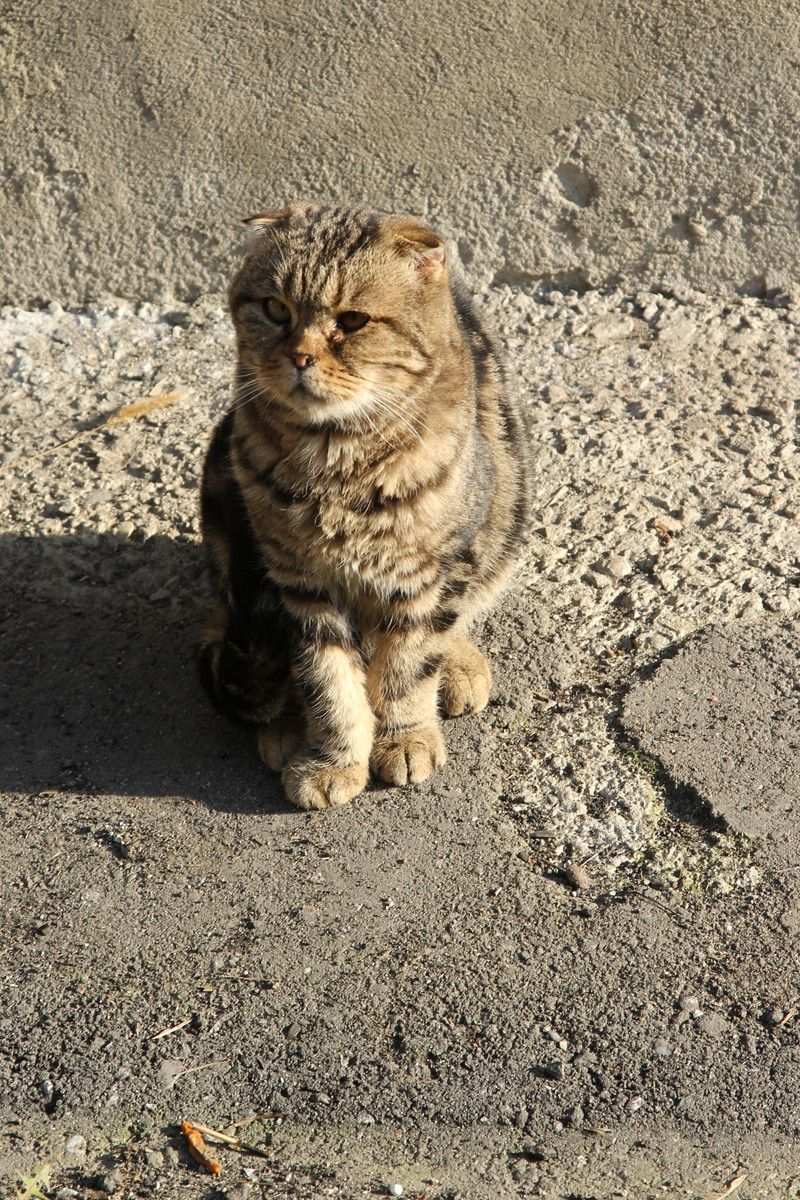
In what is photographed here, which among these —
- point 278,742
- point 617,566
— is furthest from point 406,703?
point 617,566

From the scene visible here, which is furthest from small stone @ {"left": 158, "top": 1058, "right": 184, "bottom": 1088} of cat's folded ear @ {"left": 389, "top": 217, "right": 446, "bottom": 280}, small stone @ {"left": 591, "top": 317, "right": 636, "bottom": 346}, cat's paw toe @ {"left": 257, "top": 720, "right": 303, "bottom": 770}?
small stone @ {"left": 591, "top": 317, "right": 636, "bottom": 346}

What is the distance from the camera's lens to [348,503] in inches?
99.7

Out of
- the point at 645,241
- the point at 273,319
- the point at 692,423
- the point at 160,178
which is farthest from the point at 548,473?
the point at 160,178

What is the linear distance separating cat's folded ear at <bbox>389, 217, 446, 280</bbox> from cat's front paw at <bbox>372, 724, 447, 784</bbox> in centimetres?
121

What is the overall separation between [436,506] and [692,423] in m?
1.75

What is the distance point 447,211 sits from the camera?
4422mm

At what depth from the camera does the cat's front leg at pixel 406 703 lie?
277 centimetres

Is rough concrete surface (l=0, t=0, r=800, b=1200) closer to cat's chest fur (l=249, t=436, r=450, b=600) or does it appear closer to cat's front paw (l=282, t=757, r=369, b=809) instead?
cat's front paw (l=282, t=757, r=369, b=809)

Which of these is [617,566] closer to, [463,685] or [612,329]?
[463,685]

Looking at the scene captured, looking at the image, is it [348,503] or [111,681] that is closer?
[348,503]

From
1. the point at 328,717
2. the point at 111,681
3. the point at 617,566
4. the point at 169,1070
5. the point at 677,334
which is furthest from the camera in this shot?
the point at 677,334

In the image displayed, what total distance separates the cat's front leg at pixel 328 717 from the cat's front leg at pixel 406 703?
68mm

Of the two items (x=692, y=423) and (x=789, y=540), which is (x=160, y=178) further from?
(x=789, y=540)

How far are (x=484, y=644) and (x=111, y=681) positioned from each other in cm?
119
